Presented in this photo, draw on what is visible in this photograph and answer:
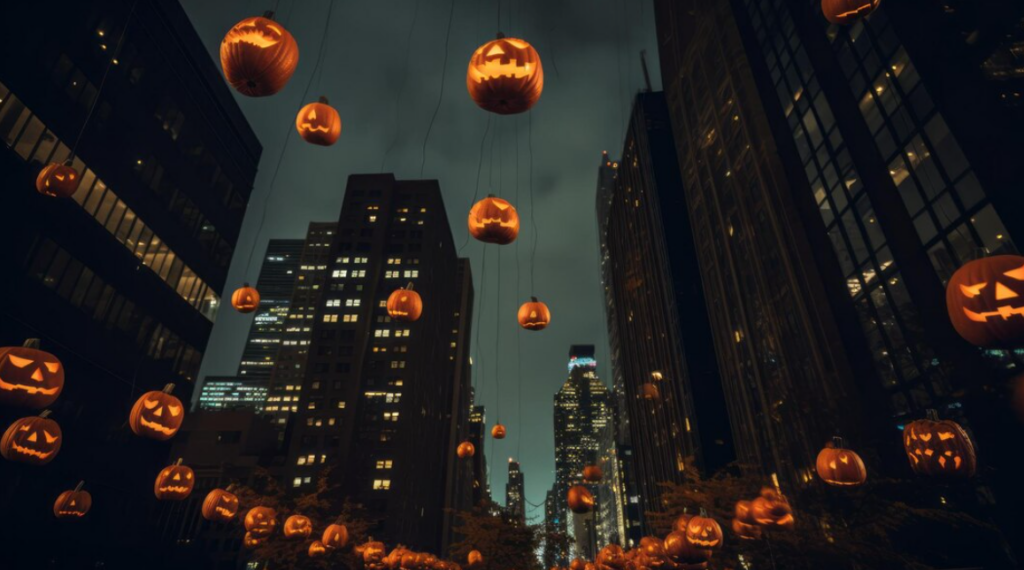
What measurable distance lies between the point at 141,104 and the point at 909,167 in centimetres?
3221

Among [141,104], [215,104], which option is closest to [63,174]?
[141,104]

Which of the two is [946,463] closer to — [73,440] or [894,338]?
[894,338]

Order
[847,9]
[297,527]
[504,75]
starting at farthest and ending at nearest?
[297,527] < [847,9] < [504,75]

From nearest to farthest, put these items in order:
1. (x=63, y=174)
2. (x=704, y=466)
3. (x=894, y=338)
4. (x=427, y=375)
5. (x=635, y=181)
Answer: (x=63, y=174) → (x=894, y=338) → (x=704, y=466) → (x=635, y=181) → (x=427, y=375)

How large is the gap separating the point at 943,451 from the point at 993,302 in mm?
4617

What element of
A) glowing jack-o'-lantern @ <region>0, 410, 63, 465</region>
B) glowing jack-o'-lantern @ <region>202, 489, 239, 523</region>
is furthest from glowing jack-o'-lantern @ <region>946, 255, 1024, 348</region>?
glowing jack-o'-lantern @ <region>202, 489, 239, 523</region>

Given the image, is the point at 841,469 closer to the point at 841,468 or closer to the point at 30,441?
the point at 841,468

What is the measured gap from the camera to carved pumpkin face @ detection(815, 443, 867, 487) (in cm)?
980

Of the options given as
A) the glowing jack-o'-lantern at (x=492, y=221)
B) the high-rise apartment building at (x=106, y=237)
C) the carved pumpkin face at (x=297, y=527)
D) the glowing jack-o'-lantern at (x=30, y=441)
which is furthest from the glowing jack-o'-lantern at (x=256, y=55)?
the carved pumpkin face at (x=297, y=527)

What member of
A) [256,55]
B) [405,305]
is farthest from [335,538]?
[256,55]

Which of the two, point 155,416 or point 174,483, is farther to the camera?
point 174,483

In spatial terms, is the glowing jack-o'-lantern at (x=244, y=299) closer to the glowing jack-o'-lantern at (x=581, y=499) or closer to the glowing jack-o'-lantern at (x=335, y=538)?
the glowing jack-o'-lantern at (x=335, y=538)

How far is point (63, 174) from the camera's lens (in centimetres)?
1045

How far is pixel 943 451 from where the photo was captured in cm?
827
